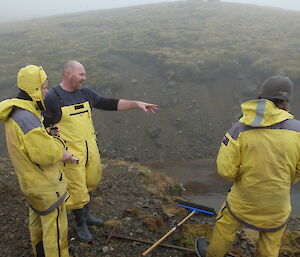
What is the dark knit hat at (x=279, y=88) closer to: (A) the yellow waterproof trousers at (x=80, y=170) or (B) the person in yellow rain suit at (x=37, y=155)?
(B) the person in yellow rain suit at (x=37, y=155)

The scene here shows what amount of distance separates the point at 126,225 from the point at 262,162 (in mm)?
3649

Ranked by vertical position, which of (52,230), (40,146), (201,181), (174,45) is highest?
(174,45)

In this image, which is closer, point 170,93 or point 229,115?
point 229,115

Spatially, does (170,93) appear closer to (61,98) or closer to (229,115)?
(229,115)

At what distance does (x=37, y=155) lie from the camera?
133 inches

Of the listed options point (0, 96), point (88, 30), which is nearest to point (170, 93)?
point (0, 96)

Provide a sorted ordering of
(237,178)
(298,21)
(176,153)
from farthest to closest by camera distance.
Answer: (298,21) < (176,153) < (237,178)

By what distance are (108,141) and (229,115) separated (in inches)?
309

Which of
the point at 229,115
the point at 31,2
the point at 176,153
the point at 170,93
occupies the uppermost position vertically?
the point at 31,2

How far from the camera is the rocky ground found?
202 inches

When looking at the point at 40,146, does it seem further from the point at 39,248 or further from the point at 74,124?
the point at 39,248

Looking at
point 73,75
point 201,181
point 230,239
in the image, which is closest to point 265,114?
point 230,239

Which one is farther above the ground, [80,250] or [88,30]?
[88,30]

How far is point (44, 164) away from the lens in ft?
11.4
